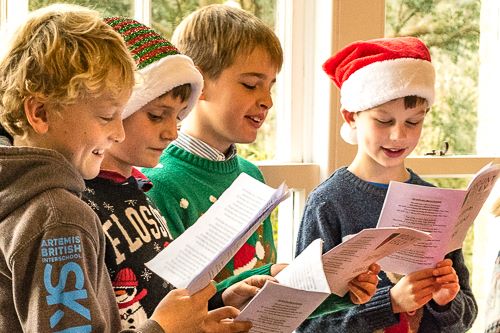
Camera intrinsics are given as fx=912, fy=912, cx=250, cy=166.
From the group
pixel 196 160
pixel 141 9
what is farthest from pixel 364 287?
pixel 141 9

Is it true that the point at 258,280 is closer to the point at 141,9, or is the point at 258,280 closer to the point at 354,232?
the point at 354,232

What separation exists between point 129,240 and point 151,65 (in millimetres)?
372

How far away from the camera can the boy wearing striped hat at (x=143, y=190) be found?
1717mm

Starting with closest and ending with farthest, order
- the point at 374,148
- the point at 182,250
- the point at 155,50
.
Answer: the point at 182,250, the point at 155,50, the point at 374,148

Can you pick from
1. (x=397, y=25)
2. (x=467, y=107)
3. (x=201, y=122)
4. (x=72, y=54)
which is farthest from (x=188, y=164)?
(x=467, y=107)

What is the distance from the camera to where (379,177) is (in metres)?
2.34

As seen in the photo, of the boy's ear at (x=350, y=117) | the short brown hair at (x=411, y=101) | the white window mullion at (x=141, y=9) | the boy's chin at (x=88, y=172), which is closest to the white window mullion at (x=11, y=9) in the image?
the white window mullion at (x=141, y=9)

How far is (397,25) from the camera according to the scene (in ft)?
9.89

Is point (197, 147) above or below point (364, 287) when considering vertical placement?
above

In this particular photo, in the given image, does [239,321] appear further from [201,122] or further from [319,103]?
[319,103]

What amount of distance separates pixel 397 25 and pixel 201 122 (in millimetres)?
1034

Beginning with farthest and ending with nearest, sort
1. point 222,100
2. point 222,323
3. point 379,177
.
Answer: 1. point 379,177
2. point 222,100
3. point 222,323

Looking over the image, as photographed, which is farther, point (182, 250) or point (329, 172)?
point (329, 172)

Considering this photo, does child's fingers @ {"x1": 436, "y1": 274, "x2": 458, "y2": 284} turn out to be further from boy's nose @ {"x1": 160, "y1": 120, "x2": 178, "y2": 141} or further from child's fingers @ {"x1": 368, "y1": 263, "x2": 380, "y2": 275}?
boy's nose @ {"x1": 160, "y1": 120, "x2": 178, "y2": 141}
